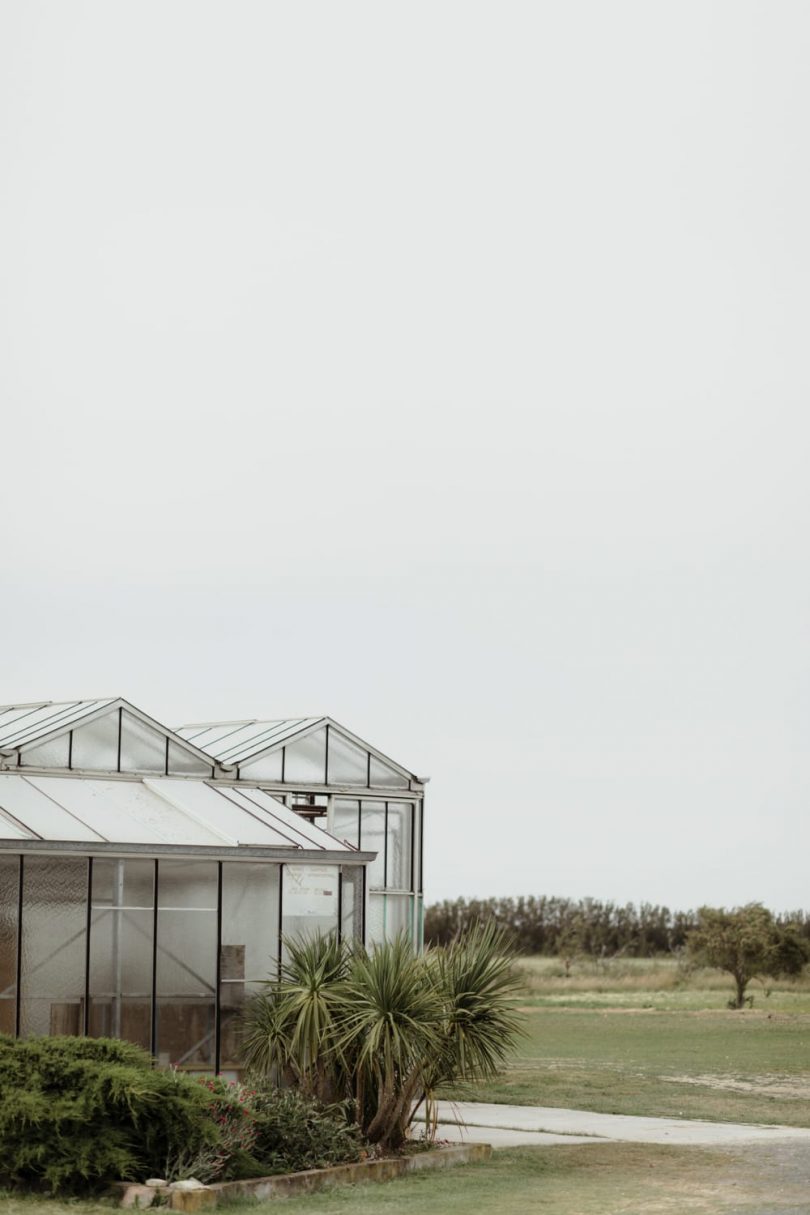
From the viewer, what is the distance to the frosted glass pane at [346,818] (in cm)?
2409

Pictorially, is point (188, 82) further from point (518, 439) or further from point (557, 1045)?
point (557, 1045)

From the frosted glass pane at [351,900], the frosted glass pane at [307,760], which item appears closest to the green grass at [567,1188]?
the frosted glass pane at [351,900]

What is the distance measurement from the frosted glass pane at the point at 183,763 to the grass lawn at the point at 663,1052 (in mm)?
5342

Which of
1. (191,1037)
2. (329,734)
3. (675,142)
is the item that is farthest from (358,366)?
(191,1037)

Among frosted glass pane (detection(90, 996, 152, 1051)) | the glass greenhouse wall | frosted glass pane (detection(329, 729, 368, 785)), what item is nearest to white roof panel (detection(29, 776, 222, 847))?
the glass greenhouse wall

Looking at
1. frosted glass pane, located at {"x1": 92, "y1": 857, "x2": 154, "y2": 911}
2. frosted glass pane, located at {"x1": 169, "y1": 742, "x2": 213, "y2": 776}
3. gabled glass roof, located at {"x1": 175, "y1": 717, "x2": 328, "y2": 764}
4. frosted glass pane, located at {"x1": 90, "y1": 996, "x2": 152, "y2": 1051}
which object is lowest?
frosted glass pane, located at {"x1": 90, "y1": 996, "x2": 152, "y2": 1051}

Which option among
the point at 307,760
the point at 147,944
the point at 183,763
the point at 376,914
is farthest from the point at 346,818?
the point at 147,944

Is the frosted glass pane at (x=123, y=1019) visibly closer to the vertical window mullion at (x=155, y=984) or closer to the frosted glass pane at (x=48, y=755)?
the vertical window mullion at (x=155, y=984)

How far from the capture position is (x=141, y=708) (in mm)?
19797

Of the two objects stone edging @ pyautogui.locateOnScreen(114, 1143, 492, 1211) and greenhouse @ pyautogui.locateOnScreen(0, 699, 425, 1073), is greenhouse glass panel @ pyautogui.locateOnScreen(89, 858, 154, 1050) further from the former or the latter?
stone edging @ pyautogui.locateOnScreen(114, 1143, 492, 1211)

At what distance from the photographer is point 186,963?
16.5 meters

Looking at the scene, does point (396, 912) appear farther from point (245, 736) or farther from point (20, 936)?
point (20, 936)

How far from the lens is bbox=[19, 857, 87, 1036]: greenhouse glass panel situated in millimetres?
15516

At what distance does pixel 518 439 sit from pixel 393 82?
8410 mm
